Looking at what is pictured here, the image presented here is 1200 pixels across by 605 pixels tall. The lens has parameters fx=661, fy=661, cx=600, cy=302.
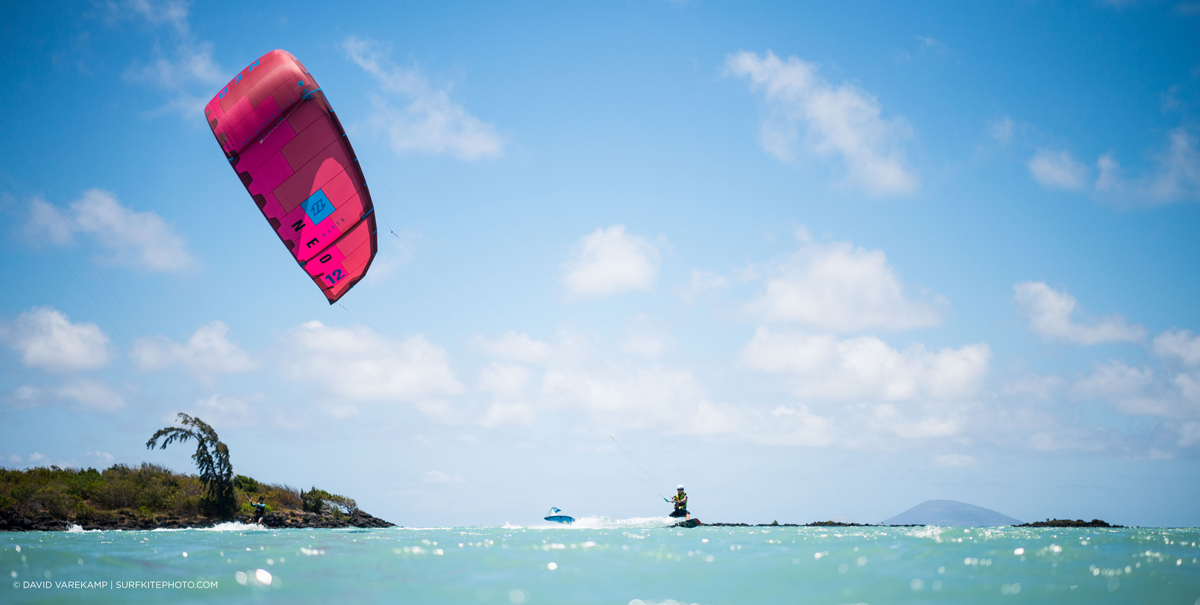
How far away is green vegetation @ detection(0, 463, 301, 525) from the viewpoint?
81.1 ft

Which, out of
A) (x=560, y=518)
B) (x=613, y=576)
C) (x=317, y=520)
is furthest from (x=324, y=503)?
(x=613, y=576)

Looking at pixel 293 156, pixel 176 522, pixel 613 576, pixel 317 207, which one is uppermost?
pixel 293 156

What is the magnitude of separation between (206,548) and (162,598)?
6676 millimetres

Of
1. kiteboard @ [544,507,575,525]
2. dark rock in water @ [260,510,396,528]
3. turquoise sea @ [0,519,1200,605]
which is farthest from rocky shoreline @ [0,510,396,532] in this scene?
turquoise sea @ [0,519,1200,605]

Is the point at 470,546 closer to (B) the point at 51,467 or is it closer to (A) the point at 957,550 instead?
(A) the point at 957,550

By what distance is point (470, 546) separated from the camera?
12438mm

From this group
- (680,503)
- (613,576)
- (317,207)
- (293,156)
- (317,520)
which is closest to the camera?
(613,576)

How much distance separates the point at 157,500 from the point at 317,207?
19.4 m

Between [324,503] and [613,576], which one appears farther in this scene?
[324,503]

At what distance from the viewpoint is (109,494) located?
88.0ft

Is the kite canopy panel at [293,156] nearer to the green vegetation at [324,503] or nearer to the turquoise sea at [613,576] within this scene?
the turquoise sea at [613,576]

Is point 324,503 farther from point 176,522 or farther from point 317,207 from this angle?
point 317,207

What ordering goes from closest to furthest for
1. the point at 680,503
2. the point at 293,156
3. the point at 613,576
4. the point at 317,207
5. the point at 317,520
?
the point at 613,576, the point at 293,156, the point at 317,207, the point at 680,503, the point at 317,520

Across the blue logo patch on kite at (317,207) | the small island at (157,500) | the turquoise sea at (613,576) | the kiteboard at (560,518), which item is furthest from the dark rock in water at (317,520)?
the turquoise sea at (613,576)
